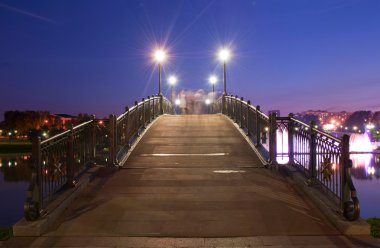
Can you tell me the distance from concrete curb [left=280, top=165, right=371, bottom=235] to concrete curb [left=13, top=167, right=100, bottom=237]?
4.64m

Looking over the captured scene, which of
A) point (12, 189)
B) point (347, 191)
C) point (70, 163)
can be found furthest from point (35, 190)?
point (12, 189)

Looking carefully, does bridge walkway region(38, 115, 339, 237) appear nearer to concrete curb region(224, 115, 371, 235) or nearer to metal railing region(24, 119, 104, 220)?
concrete curb region(224, 115, 371, 235)

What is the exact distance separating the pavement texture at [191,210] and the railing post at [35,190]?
400mm

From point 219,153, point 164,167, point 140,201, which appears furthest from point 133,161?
point 140,201

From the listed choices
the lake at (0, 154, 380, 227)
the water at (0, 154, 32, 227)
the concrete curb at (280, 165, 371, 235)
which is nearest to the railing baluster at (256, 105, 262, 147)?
the concrete curb at (280, 165, 371, 235)

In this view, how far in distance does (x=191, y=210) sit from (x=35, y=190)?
269 centimetres

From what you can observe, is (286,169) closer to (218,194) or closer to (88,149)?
(218,194)

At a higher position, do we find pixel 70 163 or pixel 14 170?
pixel 70 163

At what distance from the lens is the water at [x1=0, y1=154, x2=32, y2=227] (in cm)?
3037

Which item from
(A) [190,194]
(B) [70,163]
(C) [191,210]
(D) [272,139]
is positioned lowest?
(C) [191,210]

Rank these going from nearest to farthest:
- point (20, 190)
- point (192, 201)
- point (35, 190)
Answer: point (35, 190), point (192, 201), point (20, 190)

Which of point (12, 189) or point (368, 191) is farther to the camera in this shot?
point (368, 191)

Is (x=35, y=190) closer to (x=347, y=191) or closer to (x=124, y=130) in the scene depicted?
(x=347, y=191)

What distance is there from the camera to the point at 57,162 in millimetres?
7363
